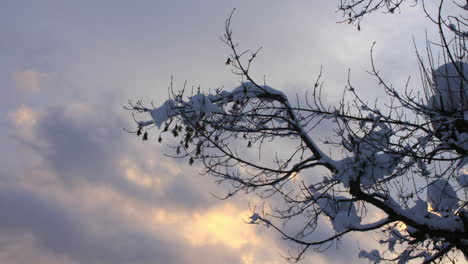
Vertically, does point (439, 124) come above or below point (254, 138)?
below

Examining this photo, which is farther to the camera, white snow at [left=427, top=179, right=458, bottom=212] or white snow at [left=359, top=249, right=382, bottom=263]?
white snow at [left=359, top=249, right=382, bottom=263]

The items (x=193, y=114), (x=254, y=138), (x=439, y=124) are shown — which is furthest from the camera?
(x=254, y=138)

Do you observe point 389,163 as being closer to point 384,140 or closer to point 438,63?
point 384,140

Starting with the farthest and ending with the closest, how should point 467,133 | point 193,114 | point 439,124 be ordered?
point 193,114 < point 439,124 < point 467,133

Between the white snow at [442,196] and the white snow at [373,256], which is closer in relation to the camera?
the white snow at [442,196]

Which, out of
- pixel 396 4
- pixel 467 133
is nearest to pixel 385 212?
pixel 467 133

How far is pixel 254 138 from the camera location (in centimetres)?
580

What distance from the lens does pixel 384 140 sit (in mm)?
4652

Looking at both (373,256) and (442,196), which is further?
(373,256)

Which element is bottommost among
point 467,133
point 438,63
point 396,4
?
point 467,133

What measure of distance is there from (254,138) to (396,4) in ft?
10.0

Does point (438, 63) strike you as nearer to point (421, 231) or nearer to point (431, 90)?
point (431, 90)

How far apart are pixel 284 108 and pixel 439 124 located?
6.18 ft

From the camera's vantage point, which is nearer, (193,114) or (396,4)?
(193,114)
